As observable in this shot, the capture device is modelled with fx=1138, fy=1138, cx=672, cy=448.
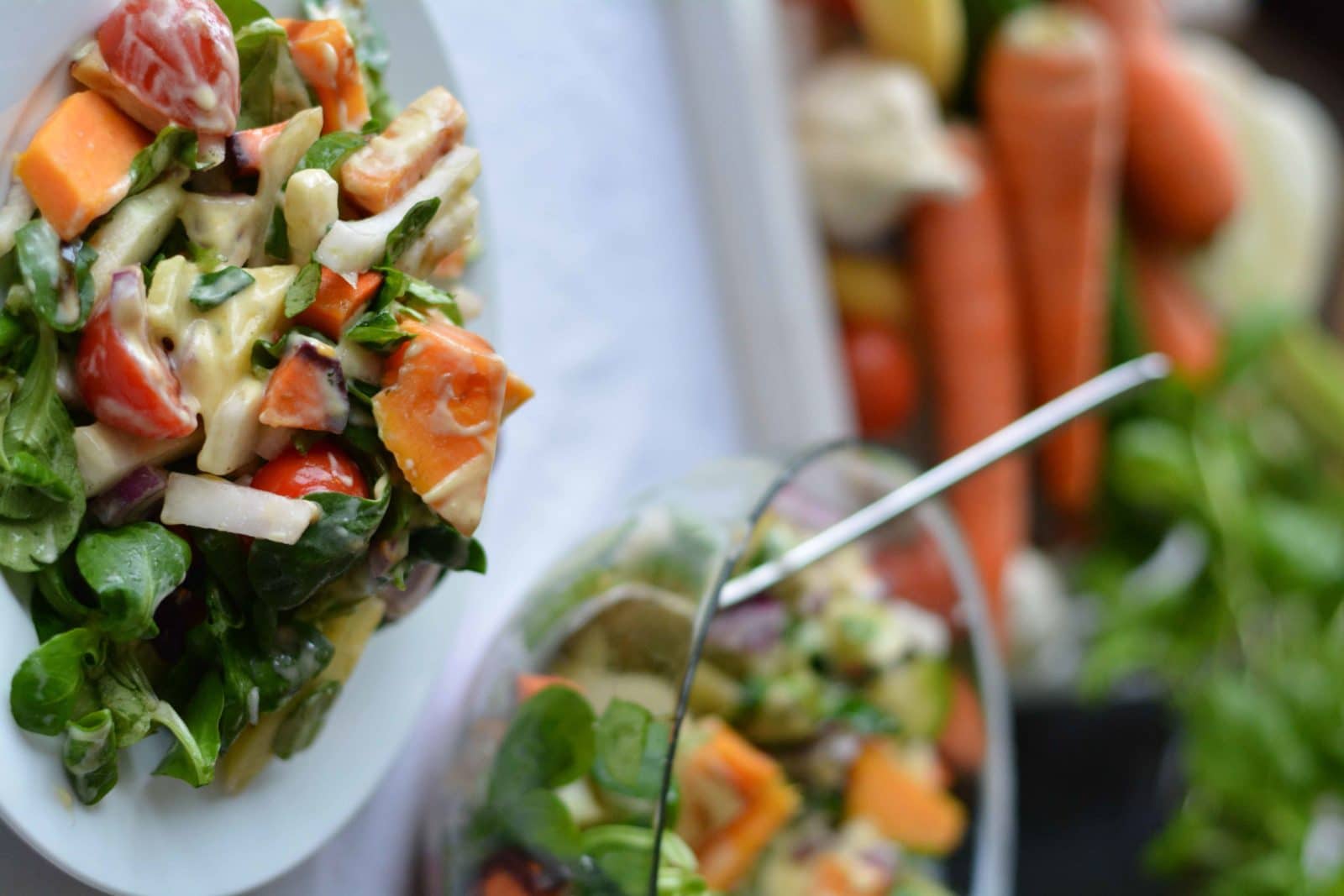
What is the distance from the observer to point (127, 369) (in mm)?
439

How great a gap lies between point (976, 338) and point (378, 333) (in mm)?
920

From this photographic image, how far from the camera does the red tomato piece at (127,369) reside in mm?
439

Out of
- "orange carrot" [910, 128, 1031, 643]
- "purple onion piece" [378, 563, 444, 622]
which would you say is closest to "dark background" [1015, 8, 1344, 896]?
"orange carrot" [910, 128, 1031, 643]

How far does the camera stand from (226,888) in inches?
20.6

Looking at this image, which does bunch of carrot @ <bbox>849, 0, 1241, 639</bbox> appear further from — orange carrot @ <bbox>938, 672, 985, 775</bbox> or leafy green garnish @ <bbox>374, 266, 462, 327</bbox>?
leafy green garnish @ <bbox>374, 266, 462, 327</bbox>

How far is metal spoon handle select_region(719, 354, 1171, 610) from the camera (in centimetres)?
76

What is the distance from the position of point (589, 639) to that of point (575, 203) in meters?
0.42

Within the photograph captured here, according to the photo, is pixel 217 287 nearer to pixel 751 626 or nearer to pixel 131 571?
pixel 131 571

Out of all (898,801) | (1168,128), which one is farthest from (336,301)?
(1168,128)

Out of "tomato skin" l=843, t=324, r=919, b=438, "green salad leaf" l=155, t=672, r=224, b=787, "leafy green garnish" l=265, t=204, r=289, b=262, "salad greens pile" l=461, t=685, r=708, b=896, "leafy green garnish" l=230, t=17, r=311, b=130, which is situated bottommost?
"tomato skin" l=843, t=324, r=919, b=438

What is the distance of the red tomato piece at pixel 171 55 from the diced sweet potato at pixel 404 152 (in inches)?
2.6

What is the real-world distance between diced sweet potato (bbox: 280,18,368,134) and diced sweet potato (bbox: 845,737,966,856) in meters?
0.58

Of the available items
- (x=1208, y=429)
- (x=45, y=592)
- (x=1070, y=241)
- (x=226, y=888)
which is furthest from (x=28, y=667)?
(x=1208, y=429)

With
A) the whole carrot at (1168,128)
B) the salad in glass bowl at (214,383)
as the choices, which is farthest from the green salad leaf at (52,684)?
the whole carrot at (1168,128)
